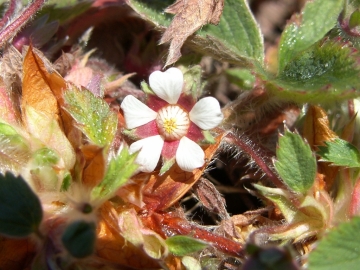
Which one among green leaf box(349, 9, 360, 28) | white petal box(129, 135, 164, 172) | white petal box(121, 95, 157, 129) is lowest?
white petal box(129, 135, 164, 172)

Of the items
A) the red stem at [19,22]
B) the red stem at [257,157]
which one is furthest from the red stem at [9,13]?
the red stem at [257,157]

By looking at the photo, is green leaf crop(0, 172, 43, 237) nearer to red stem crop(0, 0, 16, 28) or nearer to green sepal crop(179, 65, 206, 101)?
green sepal crop(179, 65, 206, 101)

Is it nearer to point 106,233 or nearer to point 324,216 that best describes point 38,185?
point 106,233

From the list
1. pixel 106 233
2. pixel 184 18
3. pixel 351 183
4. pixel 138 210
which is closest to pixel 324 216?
pixel 351 183

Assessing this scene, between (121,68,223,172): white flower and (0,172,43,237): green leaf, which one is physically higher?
(121,68,223,172): white flower

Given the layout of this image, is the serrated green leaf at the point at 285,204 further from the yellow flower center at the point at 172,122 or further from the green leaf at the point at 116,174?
the green leaf at the point at 116,174

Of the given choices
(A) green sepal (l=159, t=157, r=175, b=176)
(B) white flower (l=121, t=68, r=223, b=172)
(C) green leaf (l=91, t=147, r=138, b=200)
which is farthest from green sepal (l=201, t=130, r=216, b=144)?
(C) green leaf (l=91, t=147, r=138, b=200)

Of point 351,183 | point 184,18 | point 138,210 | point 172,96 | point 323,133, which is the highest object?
point 184,18
